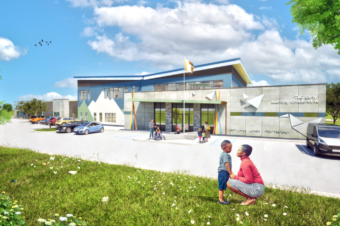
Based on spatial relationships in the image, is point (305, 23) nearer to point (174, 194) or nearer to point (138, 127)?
point (174, 194)

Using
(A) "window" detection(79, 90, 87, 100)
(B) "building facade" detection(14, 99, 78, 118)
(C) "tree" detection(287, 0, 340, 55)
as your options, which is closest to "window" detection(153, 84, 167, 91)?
(A) "window" detection(79, 90, 87, 100)

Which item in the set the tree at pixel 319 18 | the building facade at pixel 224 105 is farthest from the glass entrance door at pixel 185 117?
the tree at pixel 319 18

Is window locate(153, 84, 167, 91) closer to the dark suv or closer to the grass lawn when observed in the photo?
the dark suv

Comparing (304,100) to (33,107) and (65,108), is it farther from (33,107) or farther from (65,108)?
(33,107)

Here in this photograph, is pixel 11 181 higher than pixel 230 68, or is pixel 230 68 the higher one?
pixel 230 68

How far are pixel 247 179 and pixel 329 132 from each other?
11.2 meters

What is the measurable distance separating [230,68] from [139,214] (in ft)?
89.0

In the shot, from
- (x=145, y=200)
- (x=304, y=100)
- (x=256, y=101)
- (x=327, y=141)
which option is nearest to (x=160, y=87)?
(x=256, y=101)

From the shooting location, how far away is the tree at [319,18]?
14117 mm

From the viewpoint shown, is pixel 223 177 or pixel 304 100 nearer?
pixel 223 177

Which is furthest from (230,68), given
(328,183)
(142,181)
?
(142,181)

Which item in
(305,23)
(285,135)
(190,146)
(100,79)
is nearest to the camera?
(190,146)

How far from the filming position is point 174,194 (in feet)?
19.5

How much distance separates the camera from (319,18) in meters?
14.6
